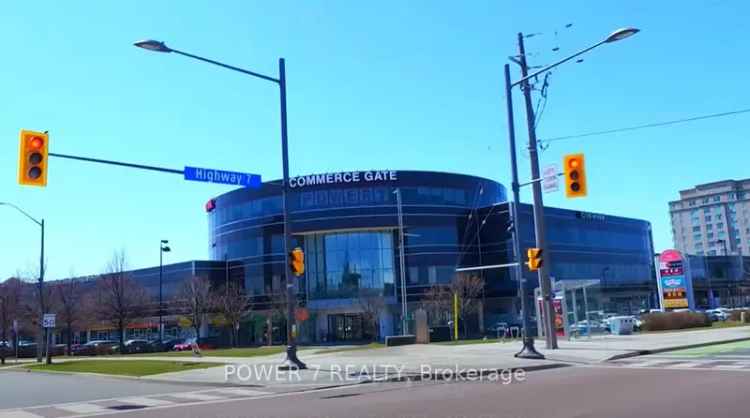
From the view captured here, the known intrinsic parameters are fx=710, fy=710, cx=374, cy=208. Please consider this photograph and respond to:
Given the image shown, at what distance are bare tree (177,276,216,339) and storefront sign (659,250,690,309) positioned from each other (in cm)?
3613

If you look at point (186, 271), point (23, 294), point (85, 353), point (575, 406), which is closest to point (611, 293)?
point (186, 271)

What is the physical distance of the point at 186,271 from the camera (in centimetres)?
7250

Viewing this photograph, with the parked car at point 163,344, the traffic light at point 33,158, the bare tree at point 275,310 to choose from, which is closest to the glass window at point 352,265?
the bare tree at point 275,310

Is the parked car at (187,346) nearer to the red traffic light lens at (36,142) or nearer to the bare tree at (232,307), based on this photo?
the bare tree at (232,307)

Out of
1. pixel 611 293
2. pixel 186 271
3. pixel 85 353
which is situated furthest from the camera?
pixel 611 293

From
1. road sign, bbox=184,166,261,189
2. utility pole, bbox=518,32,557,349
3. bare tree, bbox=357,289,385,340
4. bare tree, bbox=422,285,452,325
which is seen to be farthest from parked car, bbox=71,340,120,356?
utility pole, bbox=518,32,557,349

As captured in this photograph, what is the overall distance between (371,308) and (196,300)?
48.5ft

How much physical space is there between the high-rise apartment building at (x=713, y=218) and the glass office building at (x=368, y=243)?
11913 cm

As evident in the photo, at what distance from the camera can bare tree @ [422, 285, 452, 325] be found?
59034 mm

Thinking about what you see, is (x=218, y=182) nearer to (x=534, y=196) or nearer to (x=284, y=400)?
(x=284, y=400)

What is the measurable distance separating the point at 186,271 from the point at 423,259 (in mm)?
24766

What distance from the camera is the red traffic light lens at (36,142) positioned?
54.4ft

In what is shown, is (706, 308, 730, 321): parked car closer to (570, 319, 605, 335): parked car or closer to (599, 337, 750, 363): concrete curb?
(570, 319, 605, 335): parked car

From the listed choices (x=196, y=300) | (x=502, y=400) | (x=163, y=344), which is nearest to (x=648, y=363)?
(x=502, y=400)
